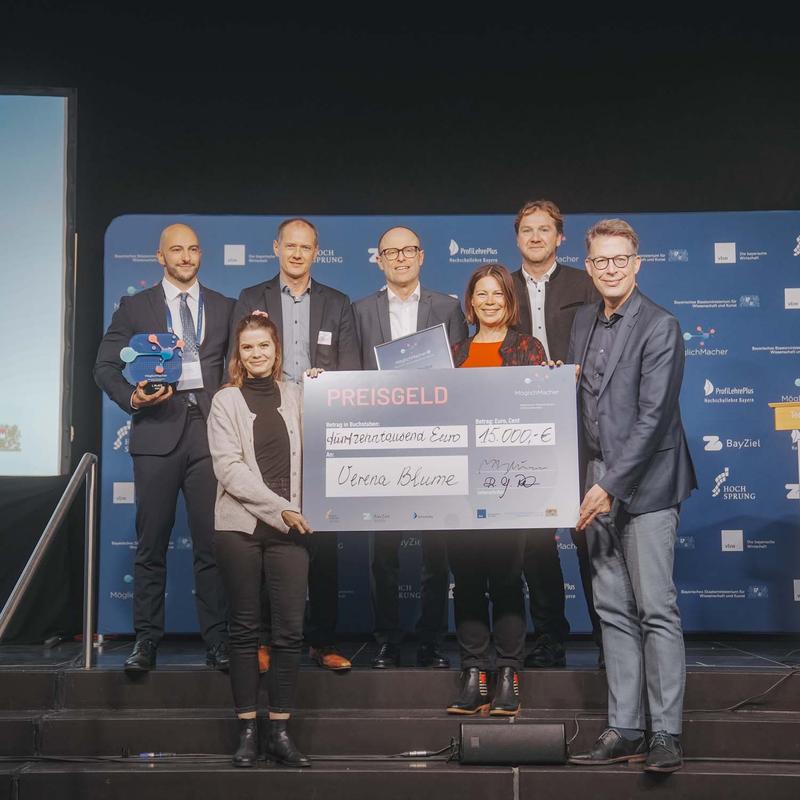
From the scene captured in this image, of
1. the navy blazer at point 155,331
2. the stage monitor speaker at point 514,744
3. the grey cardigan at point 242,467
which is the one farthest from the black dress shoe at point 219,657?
the stage monitor speaker at point 514,744

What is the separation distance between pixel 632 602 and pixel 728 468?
204 centimetres

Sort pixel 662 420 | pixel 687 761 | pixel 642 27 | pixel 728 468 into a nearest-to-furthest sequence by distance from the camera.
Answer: pixel 662 420 → pixel 687 761 → pixel 728 468 → pixel 642 27

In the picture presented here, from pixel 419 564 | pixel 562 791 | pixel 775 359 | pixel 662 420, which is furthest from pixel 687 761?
pixel 775 359

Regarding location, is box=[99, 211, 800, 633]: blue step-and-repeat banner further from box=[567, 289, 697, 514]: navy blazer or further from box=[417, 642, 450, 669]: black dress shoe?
box=[567, 289, 697, 514]: navy blazer

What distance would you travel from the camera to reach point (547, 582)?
3.71 m

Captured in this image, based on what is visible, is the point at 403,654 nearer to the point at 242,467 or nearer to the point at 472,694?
the point at 472,694

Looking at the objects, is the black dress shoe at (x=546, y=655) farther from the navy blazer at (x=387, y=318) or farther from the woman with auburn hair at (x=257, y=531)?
the navy blazer at (x=387, y=318)

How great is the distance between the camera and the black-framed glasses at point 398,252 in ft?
12.7

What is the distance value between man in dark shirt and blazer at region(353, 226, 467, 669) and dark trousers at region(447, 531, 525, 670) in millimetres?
294

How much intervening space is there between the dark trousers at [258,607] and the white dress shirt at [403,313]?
1152mm

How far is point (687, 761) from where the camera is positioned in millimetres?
3320

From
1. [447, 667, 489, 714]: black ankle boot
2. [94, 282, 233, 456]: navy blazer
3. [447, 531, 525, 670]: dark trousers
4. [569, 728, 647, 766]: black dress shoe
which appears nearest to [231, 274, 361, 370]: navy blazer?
Result: [94, 282, 233, 456]: navy blazer

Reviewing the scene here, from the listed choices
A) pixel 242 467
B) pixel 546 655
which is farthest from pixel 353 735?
pixel 242 467

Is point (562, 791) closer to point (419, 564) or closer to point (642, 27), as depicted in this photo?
point (419, 564)
